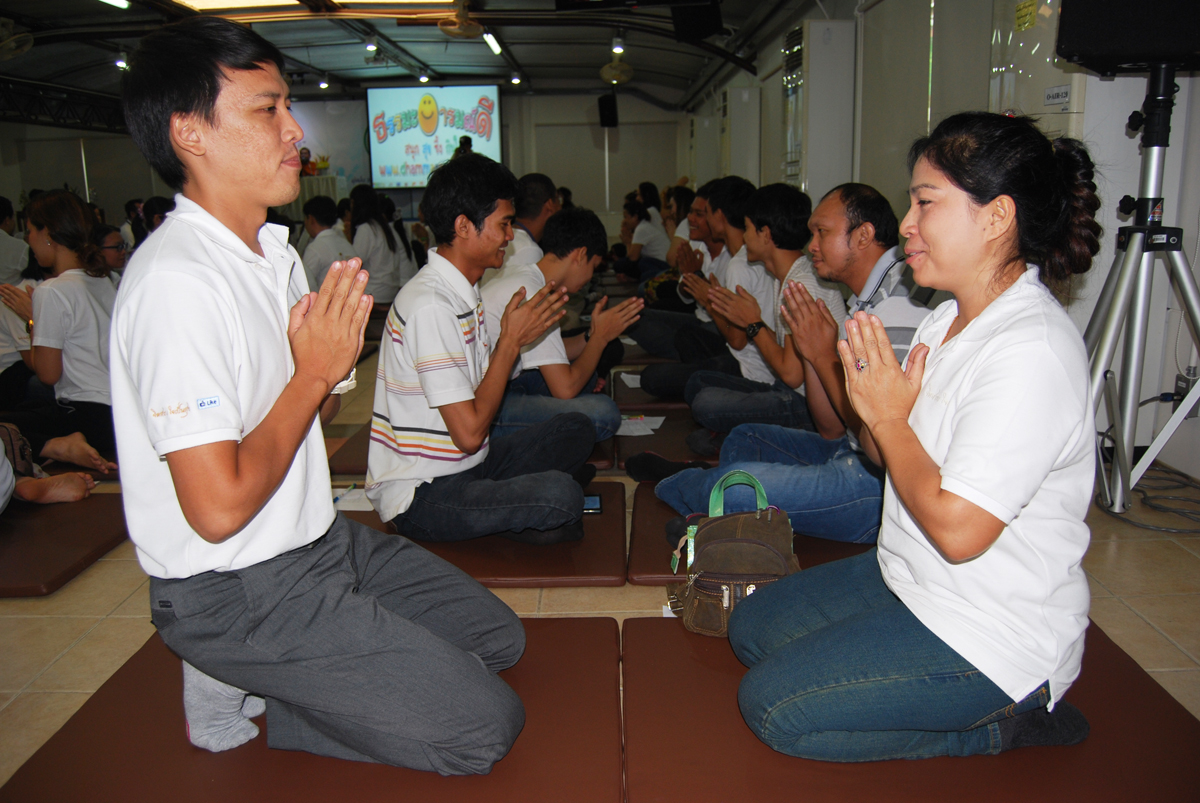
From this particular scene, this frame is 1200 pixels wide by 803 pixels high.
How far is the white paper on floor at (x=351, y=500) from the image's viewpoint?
115 inches

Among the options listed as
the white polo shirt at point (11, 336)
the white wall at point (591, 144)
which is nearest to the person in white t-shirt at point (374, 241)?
the white polo shirt at point (11, 336)

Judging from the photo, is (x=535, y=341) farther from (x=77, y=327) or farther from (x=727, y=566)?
(x=77, y=327)

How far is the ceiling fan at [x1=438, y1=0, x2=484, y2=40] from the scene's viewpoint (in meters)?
6.41

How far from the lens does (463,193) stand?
7.86 feet

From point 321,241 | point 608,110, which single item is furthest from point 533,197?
point 608,110

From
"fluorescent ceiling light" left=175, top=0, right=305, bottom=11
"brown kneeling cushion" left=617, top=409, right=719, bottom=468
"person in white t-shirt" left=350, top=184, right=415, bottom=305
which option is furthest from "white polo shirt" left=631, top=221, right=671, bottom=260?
"brown kneeling cushion" left=617, top=409, right=719, bottom=468

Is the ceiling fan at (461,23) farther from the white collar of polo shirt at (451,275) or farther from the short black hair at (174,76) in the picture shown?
the short black hair at (174,76)

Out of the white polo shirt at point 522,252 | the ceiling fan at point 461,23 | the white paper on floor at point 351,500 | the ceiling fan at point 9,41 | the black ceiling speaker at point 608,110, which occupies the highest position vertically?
the black ceiling speaker at point 608,110

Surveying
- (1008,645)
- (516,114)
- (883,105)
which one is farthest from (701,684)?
(516,114)

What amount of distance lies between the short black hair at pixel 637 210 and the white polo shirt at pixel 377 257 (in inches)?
110

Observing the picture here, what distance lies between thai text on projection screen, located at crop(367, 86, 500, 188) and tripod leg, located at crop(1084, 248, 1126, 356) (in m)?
11.2

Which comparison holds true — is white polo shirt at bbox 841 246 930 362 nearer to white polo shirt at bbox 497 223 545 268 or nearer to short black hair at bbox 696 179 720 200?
white polo shirt at bbox 497 223 545 268

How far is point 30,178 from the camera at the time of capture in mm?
11695

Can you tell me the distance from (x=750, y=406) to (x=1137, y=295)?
1.39 m
